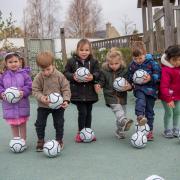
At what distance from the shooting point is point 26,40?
51.9ft

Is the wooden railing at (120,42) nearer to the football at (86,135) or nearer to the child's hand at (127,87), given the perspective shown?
the child's hand at (127,87)

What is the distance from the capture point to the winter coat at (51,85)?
5.83m

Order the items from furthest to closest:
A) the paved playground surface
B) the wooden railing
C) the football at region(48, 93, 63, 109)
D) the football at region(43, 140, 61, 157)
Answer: the wooden railing → the football at region(48, 93, 63, 109) → the football at region(43, 140, 61, 157) → the paved playground surface

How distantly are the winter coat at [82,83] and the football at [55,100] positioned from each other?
0.63m

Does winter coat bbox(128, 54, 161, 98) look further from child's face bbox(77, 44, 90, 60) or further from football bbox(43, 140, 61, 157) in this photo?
football bbox(43, 140, 61, 157)

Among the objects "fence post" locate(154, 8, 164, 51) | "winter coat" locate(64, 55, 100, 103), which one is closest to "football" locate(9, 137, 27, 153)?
"winter coat" locate(64, 55, 100, 103)

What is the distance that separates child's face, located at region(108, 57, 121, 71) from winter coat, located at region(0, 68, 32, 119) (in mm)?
1211

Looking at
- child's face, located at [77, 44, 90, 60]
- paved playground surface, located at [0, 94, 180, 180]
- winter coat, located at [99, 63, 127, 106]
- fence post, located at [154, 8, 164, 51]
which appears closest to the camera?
paved playground surface, located at [0, 94, 180, 180]

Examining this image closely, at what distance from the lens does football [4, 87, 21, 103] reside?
228 inches

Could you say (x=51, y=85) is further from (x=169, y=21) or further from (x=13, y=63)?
(x=169, y=21)

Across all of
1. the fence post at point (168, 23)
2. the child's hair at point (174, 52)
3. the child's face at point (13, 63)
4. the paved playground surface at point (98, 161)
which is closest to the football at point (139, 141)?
the paved playground surface at point (98, 161)

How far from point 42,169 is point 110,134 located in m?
1.97

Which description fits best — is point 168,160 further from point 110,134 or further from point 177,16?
point 177,16

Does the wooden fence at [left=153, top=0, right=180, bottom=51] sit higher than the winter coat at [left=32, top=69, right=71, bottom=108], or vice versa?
the wooden fence at [left=153, top=0, right=180, bottom=51]
